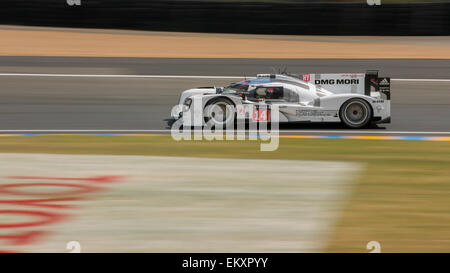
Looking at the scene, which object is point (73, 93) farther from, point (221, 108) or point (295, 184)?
point (295, 184)

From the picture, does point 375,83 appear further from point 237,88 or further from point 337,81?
point 237,88

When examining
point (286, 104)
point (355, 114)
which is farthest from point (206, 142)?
point (355, 114)

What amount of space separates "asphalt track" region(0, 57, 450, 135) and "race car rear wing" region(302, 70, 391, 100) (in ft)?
2.33

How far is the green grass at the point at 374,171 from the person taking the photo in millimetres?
7055

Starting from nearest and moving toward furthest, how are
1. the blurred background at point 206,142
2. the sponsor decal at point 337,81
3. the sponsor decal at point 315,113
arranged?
the blurred background at point 206,142 → the sponsor decal at point 315,113 → the sponsor decal at point 337,81

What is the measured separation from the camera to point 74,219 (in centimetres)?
764

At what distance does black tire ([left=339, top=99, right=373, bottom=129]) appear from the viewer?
13367 mm

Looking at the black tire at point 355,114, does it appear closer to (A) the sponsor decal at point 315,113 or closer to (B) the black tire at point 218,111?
(A) the sponsor decal at point 315,113

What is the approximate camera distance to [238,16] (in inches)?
972

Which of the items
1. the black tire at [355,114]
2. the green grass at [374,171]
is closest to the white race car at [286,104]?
the black tire at [355,114]

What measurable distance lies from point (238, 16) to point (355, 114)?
39.2 ft

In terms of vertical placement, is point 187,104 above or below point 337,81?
below

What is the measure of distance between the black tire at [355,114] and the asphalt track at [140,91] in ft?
0.63

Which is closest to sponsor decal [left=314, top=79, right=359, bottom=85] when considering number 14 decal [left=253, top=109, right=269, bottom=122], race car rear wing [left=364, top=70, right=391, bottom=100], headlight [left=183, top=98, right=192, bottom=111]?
race car rear wing [left=364, top=70, right=391, bottom=100]
